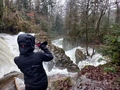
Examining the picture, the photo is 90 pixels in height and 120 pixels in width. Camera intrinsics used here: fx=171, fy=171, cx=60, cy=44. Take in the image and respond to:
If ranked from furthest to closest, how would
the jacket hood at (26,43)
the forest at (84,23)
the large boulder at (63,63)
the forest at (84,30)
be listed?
1. the large boulder at (63,63)
2. the forest at (84,23)
3. the forest at (84,30)
4. the jacket hood at (26,43)

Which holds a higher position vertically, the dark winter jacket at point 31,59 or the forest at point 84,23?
the dark winter jacket at point 31,59

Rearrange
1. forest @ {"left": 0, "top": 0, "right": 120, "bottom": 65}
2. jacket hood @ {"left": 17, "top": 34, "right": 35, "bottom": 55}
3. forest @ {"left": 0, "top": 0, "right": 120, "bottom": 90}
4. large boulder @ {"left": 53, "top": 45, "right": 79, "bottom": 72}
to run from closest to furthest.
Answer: jacket hood @ {"left": 17, "top": 34, "right": 35, "bottom": 55} → forest @ {"left": 0, "top": 0, "right": 120, "bottom": 90} → forest @ {"left": 0, "top": 0, "right": 120, "bottom": 65} → large boulder @ {"left": 53, "top": 45, "right": 79, "bottom": 72}

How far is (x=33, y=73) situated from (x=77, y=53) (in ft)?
43.4

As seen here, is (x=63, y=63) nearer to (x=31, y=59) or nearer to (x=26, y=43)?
(x=31, y=59)

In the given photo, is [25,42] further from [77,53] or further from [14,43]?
[77,53]

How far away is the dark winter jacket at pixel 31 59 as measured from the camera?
105 inches

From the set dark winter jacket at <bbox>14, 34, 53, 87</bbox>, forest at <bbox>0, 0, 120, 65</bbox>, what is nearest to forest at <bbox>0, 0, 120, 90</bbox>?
forest at <bbox>0, 0, 120, 65</bbox>

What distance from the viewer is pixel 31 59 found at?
2.71m

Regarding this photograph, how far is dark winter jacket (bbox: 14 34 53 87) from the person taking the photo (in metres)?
2.66

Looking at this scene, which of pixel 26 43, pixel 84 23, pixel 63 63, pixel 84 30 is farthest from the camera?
pixel 84 23

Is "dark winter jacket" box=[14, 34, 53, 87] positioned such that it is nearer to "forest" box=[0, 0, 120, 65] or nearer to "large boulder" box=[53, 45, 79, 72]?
"forest" box=[0, 0, 120, 65]

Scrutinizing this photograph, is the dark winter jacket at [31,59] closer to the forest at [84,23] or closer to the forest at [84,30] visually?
the forest at [84,30]

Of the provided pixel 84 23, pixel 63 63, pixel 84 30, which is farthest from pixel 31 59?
pixel 84 23

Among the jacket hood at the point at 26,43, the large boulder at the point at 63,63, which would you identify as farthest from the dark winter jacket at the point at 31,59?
the large boulder at the point at 63,63
